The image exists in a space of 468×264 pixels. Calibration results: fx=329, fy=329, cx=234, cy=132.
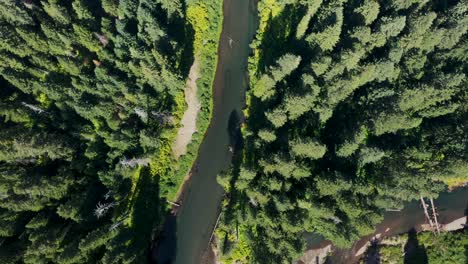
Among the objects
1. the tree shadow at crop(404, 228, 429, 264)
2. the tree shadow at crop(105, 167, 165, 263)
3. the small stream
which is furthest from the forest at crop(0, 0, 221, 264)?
the tree shadow at crop(404, 228, 429, 264)

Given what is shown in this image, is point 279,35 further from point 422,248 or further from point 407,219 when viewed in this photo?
point 422,248

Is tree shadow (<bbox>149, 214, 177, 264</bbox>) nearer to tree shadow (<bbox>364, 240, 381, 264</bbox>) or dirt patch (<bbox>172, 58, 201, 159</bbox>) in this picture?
dirt patch (<bbox>172, 58, 201, 159</bbox>)

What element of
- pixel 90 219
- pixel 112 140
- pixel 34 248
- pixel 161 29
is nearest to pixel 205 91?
pixel 161 29

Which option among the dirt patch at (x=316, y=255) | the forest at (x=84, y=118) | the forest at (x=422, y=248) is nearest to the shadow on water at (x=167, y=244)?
the forest at (x=84, y=118)

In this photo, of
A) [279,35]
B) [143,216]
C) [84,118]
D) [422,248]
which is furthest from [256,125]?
[422,248]

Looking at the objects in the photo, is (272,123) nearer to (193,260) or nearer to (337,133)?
(337,133)

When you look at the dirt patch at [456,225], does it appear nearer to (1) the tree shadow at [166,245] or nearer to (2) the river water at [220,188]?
(2) the river water at [220,188]
